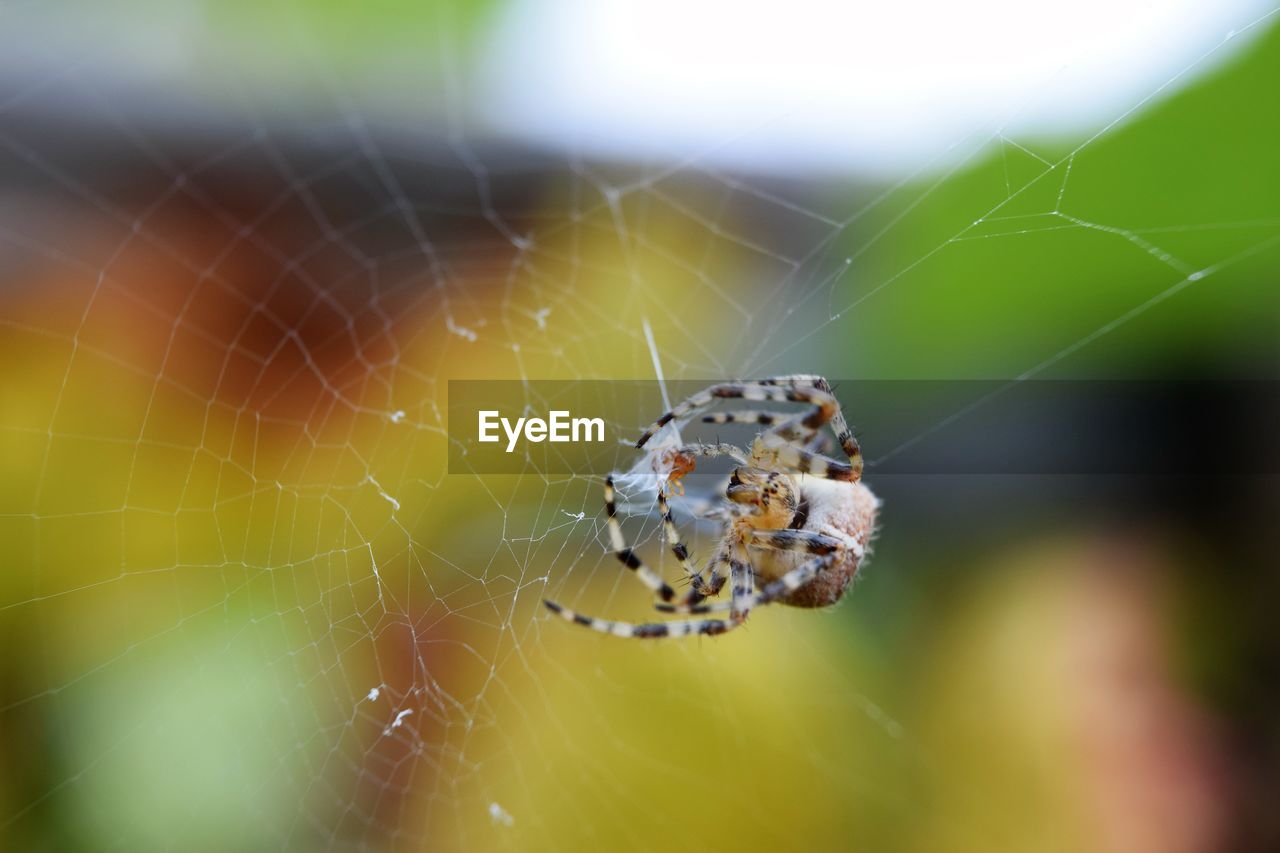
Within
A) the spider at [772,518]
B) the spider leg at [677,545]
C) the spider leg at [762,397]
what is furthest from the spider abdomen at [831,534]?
the spider leg at [762,397]

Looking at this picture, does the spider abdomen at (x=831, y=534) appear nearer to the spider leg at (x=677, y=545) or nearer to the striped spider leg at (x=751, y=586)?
the striped spider leg at (x=751, y=586)

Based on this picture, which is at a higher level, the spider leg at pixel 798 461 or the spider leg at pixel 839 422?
the spider leg at pixel 839 422

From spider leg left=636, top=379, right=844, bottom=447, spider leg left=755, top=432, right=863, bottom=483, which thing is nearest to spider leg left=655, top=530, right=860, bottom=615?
spider leg left=755, top=432, right=863, bottom=483

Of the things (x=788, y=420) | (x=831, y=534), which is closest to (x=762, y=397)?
(x=788, y=420)

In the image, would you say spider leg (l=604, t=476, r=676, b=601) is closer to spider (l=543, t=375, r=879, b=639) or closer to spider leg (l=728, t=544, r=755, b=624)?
spider (l=543, t=375, r=879, b=639)

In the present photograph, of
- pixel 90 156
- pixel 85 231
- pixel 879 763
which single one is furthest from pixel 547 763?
pixel 90 156

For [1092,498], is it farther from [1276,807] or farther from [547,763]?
[547,763]
